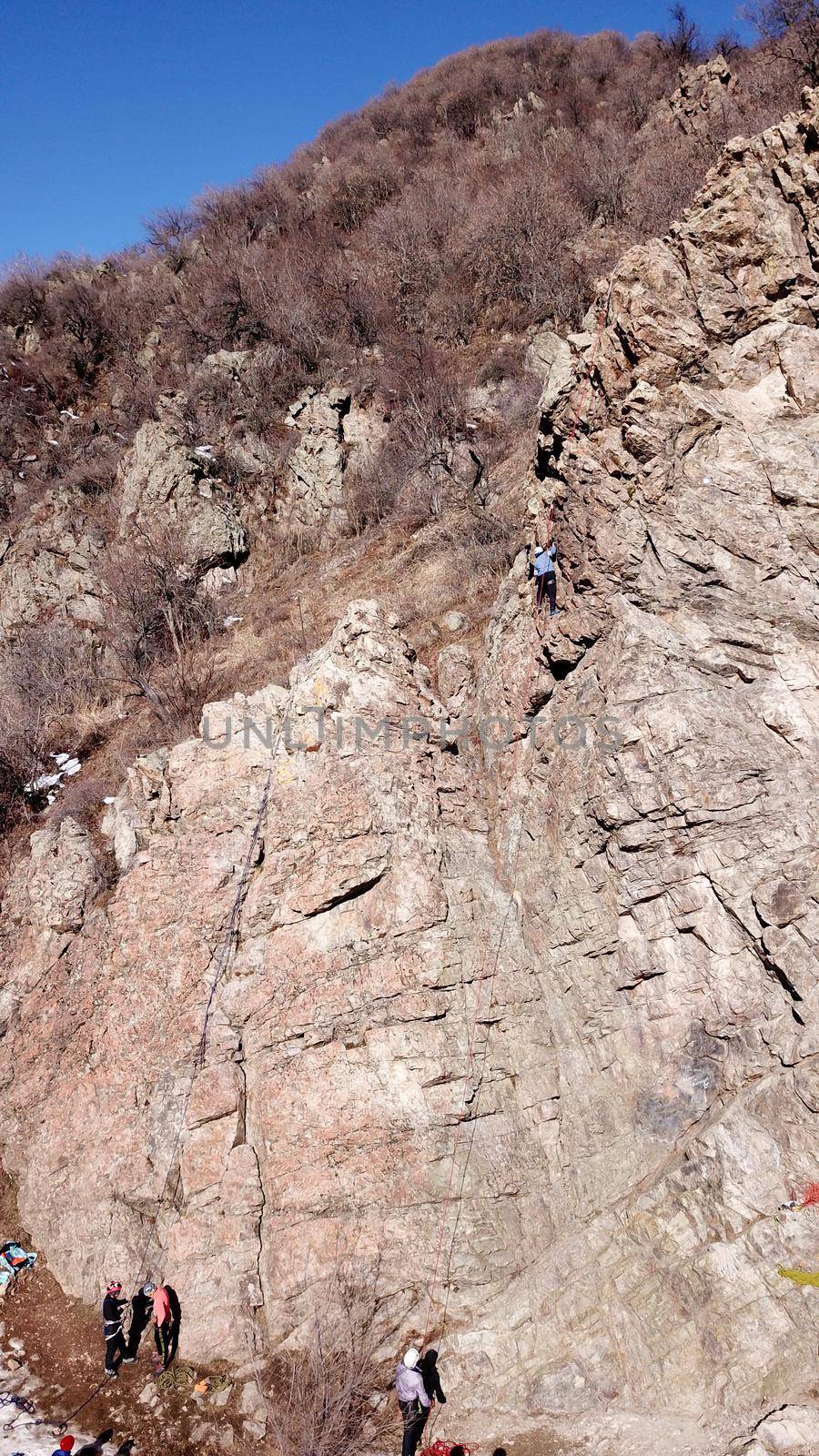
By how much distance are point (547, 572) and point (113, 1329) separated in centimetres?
1096

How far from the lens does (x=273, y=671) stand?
14766 mm

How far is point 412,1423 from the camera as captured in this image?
700 cm

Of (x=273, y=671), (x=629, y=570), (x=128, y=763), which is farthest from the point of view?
(x=273, y=671)

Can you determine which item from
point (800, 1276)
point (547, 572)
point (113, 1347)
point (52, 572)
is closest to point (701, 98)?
point (547, 572)

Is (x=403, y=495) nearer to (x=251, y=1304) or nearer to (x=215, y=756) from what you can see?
(x=215, y=756)

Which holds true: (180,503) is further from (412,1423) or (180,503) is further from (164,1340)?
(412,1423)

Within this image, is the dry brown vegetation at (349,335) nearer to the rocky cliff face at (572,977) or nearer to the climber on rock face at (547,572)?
the climber on rock face at (547,572)

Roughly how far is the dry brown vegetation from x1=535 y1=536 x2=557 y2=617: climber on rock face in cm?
364

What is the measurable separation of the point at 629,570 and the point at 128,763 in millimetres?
9987

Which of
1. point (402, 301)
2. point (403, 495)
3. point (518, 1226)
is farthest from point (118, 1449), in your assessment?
point (402, 301)

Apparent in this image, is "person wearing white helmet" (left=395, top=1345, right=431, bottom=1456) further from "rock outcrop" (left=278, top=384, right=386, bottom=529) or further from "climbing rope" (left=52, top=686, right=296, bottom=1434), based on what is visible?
"rock outcrop" (left=278, top=384, right=386, bottom=529)

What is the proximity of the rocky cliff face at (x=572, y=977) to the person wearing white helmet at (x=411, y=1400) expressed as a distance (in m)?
0.50

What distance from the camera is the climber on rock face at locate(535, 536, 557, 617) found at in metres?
9.91

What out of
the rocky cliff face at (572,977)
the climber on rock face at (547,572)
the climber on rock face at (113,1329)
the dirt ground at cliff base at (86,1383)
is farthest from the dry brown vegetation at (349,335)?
the climber on rock face at (113,1329)
